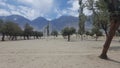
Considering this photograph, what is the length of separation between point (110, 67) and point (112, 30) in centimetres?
508

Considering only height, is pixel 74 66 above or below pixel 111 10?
below

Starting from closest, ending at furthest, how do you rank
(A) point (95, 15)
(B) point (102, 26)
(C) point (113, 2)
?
(C) point (113, 2), (A) point (95, 15), (B) point (102, 26)

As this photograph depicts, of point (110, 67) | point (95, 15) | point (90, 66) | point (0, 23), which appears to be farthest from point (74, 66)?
point (0, 23)

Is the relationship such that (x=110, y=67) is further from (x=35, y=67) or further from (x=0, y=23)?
(x=0, y=23)

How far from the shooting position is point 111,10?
21125 millimetres

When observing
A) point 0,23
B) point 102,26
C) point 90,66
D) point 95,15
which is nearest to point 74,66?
point 90,66

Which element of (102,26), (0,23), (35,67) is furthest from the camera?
(0,23)

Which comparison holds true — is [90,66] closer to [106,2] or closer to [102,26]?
[106,2]

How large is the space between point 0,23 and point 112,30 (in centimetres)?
9832

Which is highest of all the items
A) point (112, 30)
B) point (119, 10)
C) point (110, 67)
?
point (119, 10)

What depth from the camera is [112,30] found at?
866 inches

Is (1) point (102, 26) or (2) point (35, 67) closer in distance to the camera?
(2) point (35, 67)

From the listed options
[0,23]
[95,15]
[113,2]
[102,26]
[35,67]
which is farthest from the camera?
[0,23]

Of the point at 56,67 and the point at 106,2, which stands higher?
the point at 106,2
